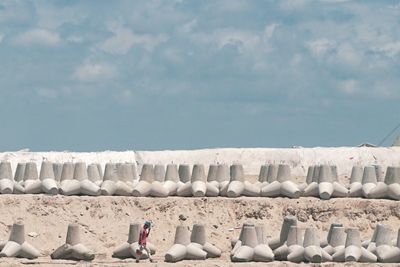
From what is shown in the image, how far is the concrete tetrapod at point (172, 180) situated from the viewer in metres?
29.8

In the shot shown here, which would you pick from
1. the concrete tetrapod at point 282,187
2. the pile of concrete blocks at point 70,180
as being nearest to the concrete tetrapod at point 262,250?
the concrete tetrapod at point 282,187

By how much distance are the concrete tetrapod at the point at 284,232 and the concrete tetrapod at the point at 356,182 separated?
2898 millimetres

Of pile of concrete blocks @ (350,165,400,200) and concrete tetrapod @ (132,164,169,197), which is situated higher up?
pile of concrete blocks @ (350,165,400,200)

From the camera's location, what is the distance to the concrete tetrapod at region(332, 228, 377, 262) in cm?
2595

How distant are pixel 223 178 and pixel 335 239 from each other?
13.7 feet

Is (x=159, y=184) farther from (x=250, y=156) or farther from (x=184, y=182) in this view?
(x=250, y=156)

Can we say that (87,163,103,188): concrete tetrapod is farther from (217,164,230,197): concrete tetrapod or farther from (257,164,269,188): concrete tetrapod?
(257,164,269,188): concrete tetrapod

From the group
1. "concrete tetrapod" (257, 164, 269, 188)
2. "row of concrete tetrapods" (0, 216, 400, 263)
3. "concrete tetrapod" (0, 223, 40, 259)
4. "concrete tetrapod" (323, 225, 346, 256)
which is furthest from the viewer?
"concrete tetrapod" (257, 164, 269, 188)

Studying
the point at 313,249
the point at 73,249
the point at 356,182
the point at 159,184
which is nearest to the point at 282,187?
the point at 356,182

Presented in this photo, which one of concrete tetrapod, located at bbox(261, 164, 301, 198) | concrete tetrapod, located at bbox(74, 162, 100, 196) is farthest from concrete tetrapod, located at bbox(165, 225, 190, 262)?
concrete tetrapod, located at bbox(74, 162, 100, 196)

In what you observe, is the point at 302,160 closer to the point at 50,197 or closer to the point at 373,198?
the point at 373,198

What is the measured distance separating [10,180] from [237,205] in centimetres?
493

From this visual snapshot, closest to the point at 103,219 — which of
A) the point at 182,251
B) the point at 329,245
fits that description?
the point at 182,251

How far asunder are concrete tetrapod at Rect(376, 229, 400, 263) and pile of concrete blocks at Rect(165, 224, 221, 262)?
9.95ft
